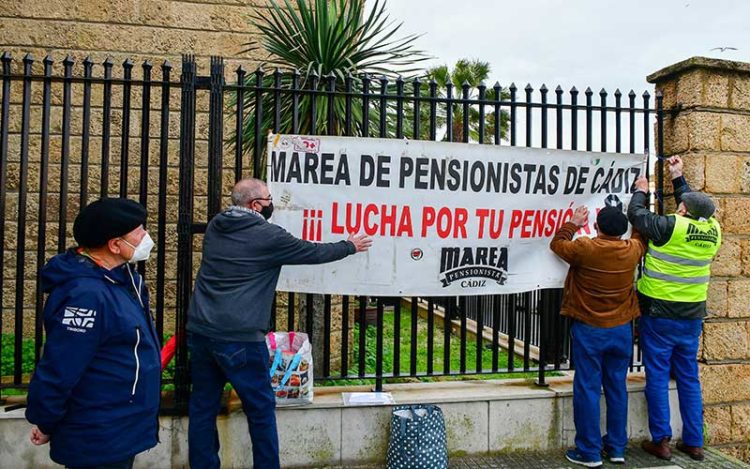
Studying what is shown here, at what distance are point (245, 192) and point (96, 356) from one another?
4.90 ft

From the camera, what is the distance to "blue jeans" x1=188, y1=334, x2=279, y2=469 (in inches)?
131

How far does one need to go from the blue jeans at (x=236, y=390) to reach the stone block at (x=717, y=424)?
377cm

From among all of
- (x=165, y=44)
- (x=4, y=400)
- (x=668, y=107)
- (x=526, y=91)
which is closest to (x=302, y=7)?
(x=165, y=44)

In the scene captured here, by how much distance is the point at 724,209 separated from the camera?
463 cm

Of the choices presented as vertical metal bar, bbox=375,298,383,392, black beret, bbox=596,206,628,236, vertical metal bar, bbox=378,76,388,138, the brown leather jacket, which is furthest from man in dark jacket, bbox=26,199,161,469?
black beret, bbox=596,206,628,236

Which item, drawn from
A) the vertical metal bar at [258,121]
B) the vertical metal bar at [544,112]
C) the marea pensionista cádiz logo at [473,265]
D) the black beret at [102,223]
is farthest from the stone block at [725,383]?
the black beret at [102,223]

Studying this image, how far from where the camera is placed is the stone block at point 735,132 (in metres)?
4.65

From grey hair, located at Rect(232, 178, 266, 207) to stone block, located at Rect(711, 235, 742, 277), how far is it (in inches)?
155

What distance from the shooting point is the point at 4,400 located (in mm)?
3855

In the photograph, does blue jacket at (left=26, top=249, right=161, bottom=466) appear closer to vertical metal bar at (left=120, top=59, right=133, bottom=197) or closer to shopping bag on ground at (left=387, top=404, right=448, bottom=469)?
vertical metal bar at (left=120, top=59, right=133, bottom=197)

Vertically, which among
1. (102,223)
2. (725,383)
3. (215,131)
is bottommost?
(725,383)

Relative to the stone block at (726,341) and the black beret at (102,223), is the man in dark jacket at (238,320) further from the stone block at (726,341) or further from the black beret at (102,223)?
the stone block at (726,341)

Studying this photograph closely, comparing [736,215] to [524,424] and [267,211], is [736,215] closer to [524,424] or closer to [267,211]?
[524,424]

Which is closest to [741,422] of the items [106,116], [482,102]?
[482,102]
